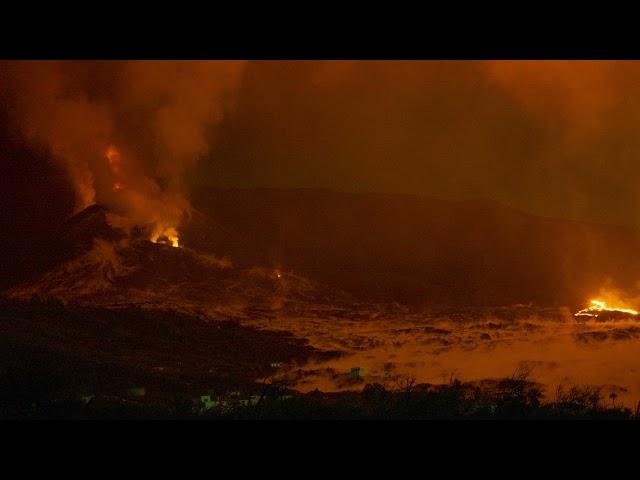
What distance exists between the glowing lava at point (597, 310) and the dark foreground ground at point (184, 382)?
3.34 metres

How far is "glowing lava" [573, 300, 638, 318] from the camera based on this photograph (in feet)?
31.5

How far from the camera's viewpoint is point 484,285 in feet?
35.8

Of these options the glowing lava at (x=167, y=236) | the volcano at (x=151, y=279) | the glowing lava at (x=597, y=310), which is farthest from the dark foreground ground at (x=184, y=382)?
the glowing lava at (x=597, y=310)

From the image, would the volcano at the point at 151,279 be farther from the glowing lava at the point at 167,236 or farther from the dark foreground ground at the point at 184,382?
the dark foreground ground at the point at 184,382

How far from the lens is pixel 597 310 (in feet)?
32.4

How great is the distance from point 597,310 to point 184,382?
6.67m

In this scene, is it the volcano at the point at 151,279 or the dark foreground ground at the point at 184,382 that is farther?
the volcano at the point at 151,279

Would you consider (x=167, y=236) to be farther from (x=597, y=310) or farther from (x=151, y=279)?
(x=597, y=310)

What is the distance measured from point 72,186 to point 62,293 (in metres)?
3.29

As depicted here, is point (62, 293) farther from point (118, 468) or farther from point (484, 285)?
point (484, 285)

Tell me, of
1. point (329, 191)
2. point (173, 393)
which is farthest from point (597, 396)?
point (329, 191)

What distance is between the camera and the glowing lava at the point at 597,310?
9.61m

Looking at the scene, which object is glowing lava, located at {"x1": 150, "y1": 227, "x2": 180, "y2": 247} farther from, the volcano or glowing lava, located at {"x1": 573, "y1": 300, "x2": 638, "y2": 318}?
glowing lava, located at {"x1": 573, "y1": 300, "x2": 638, "y2": 318}

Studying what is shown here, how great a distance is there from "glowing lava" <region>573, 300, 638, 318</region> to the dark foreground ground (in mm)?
3342
